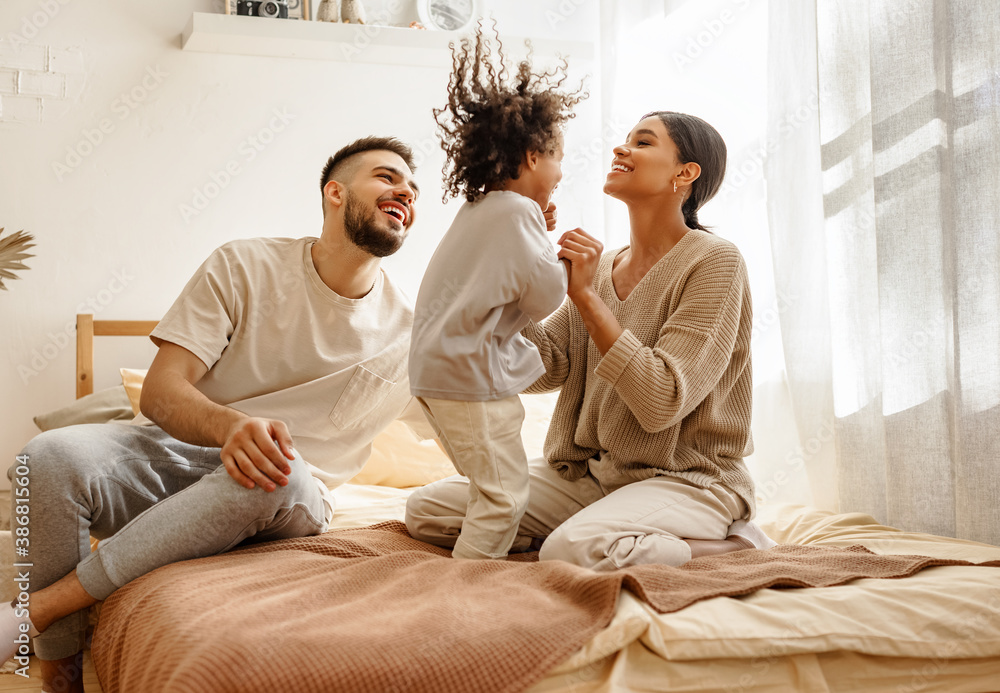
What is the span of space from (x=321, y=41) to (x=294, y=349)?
5.14 feet

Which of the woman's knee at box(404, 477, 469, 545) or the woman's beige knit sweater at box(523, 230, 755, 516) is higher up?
the woman's beige knit sweater at box(523, 230, 755, 516)

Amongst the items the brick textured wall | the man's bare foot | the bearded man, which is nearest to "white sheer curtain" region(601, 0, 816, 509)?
the bearded man

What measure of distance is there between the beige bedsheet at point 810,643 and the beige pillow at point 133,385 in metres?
1.68

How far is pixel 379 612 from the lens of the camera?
1018 millimetres

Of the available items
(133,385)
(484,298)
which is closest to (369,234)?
(484,298)

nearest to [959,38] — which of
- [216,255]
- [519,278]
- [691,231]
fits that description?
[691,231]

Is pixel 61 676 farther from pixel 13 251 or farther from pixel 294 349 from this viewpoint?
pixel 13 251

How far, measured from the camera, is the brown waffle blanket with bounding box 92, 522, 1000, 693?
863mm

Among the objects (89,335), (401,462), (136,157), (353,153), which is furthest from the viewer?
(136,157)

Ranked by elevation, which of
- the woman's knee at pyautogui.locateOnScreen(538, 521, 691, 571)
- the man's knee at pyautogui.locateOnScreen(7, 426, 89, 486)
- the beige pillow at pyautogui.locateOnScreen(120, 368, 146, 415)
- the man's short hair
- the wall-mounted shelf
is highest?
the wall-mounted shelf

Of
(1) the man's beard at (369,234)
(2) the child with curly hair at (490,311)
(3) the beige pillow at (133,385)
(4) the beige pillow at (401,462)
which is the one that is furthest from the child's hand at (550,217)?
(3) the beige pillow at (133,385)

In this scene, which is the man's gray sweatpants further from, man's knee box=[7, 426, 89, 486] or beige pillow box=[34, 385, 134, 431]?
beige pillow box=[34, 385, 134, 431]

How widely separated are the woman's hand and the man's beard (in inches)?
19.5

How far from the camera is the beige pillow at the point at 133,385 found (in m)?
2.26
